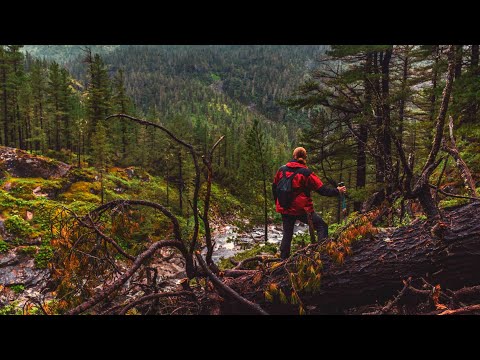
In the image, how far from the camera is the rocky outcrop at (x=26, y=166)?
22.0 meters

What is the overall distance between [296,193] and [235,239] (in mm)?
25426

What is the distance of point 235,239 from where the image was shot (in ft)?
97.1

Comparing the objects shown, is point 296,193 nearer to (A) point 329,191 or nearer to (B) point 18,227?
(A) point 329,191

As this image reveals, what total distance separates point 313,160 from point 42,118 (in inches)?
1473

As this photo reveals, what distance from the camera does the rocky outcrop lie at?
22.0 m

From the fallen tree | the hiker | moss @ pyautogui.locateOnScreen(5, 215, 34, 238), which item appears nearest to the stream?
moss @ pyautogui.locateOnScreen(5, 215, 34, 238)

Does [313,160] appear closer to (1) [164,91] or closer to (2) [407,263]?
(2) [407,263]

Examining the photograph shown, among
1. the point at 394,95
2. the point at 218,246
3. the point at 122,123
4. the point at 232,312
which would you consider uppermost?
the point at 122,123

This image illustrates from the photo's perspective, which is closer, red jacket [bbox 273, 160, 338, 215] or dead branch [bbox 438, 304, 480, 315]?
dead branch [bbox 438, 304, 480, 315]

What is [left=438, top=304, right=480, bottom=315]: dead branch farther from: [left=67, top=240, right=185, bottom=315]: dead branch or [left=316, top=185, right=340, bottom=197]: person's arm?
[left=67, top=240, right=185, bottom=315]: dead branch

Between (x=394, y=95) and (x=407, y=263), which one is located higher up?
(x=394, y=95)

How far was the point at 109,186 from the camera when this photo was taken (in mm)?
27500

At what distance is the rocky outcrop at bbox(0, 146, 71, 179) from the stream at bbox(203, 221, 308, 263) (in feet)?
45.0
